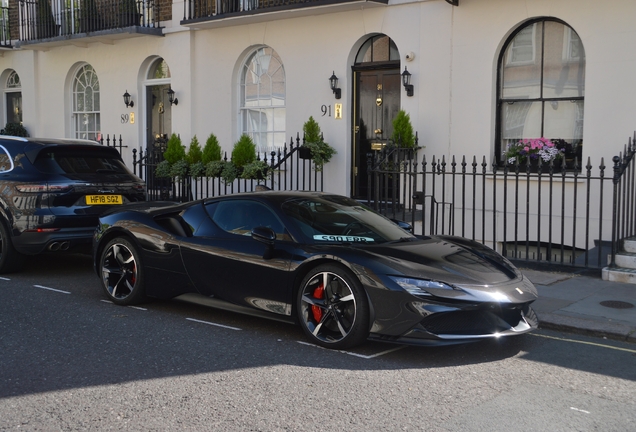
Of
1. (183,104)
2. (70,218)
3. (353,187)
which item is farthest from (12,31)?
(70,218)

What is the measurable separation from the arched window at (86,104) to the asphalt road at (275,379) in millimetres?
12809

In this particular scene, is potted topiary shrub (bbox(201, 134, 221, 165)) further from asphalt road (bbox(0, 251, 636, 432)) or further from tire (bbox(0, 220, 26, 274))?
asphalt road (bbox(0, 251, 636, 432))

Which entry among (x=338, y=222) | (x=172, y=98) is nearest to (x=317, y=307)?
(x=338, y=222)

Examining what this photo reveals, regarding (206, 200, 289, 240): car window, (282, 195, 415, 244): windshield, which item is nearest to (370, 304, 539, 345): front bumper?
(282, 195, 415, 244): windshield

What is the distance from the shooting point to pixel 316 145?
13984 millimetres

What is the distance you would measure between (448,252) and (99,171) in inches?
211

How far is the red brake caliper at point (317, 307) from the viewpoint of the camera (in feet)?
20.8

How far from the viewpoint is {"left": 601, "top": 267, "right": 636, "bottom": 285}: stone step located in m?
9.06

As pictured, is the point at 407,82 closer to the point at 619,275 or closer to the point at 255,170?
the point at 255,170

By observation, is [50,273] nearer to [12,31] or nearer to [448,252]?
[448,252]

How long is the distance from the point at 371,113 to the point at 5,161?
22.8ft

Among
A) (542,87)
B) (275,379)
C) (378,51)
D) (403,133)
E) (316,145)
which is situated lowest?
(275,379)

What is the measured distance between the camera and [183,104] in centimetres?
1697

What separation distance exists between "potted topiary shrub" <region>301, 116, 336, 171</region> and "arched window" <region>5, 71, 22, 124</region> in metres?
10.9
